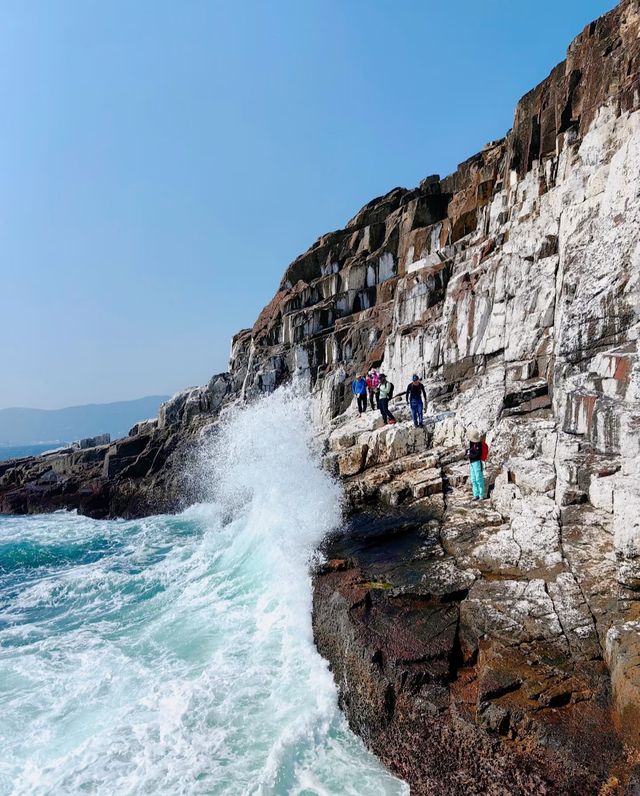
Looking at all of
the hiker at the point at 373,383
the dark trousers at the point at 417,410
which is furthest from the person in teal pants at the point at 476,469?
the hiker at the point at 373,383

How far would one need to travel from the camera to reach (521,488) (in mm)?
10938

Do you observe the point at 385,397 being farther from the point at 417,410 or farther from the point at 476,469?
the point at 476,469

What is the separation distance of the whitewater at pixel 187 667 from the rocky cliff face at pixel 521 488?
95cm

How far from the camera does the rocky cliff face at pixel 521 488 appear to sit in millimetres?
6090

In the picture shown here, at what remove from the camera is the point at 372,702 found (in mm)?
7266

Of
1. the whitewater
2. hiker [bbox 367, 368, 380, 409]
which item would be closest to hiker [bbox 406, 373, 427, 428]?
the whitewater

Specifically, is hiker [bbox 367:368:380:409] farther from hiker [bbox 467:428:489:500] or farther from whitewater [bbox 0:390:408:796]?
hiker [bbox 467:428:489:500]

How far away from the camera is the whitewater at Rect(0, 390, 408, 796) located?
703cm

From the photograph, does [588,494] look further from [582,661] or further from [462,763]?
[462,763]

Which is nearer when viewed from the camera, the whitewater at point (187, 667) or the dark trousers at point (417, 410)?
the whitewater at point (187, 667)

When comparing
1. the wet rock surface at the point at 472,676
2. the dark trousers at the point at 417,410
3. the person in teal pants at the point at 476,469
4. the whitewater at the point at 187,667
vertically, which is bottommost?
the whitewater at the point at 187,667

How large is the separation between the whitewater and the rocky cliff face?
37.3 inches

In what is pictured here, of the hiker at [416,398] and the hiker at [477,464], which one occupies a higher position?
the hiker at [416,398]

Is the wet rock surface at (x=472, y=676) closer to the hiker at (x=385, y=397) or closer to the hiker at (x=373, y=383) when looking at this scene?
the hiker at (x=385, y=397)
